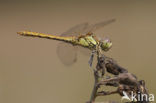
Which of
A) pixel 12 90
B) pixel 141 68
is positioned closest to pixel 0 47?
pixel 12 90

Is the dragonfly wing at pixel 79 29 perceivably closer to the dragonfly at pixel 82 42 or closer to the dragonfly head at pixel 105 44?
the dragonfly at pixel 82 42

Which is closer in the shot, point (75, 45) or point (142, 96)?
point (142, 96)

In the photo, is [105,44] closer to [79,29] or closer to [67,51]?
[79,29]

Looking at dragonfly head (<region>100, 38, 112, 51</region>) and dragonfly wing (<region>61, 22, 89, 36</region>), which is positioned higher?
dragonfly wing (<region>61, 22, 89, 36</region>)

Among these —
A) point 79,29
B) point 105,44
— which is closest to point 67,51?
point 79,29

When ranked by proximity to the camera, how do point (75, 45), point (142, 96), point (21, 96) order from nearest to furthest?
point (142, 96) < point (75, 45) < point (21, 96)

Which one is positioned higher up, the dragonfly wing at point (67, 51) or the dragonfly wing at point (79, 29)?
the dragonfly wing at point (79, 29)

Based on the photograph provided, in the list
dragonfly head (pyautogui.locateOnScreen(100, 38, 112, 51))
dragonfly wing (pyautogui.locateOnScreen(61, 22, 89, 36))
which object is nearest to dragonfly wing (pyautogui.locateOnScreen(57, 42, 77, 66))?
dragonfly wing (pyautogui.locateOnScreen(61, 22, 89, 36))

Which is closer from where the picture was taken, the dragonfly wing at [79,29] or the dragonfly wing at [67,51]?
the dragonfly wing at [79,29]

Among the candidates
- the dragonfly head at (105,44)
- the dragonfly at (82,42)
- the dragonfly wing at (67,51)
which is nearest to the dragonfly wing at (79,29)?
the dragonfly at (82,42)

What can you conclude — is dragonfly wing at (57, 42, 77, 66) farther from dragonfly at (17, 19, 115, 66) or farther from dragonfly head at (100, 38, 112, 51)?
dragonfly head at (100, 38, 112, 51)

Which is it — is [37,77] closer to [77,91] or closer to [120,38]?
[77,91]
